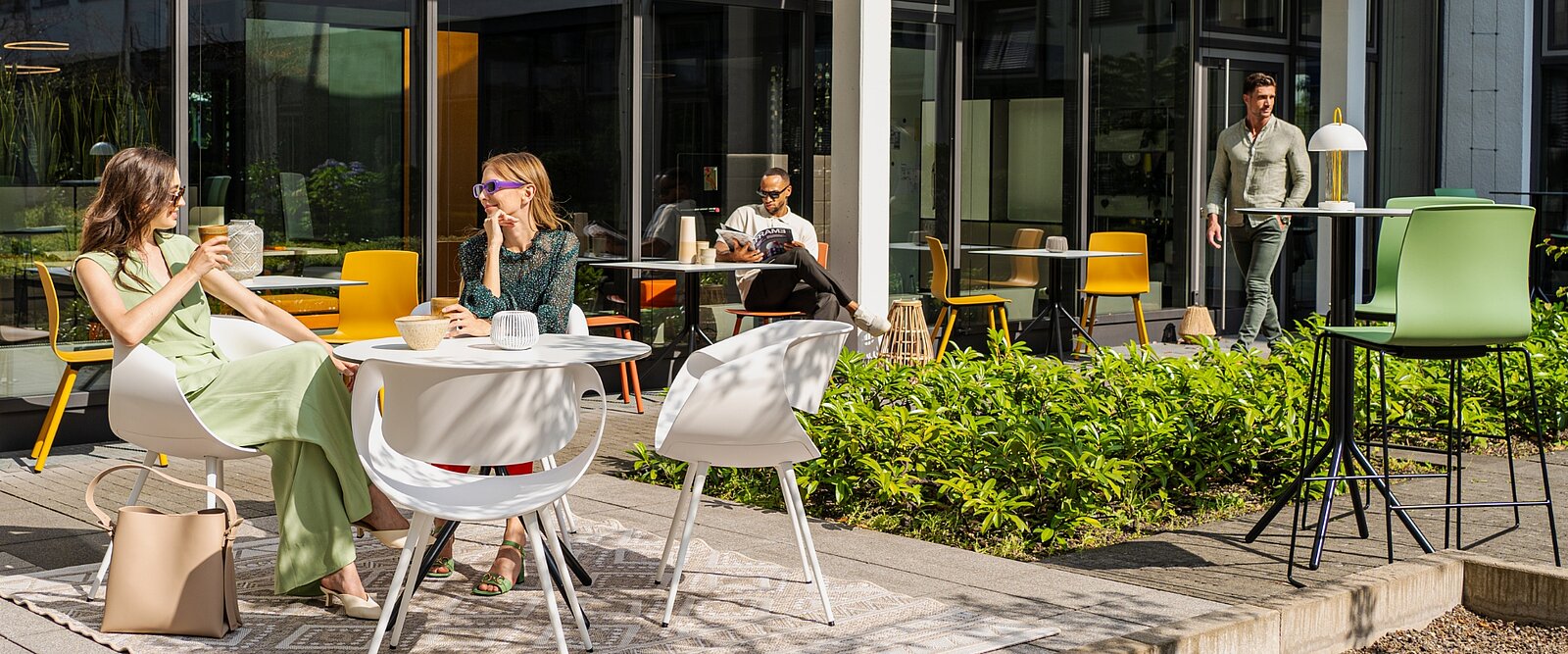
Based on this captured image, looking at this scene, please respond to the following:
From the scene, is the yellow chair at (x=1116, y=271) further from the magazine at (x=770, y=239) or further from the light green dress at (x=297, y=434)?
the light green dress at (x=297, y=434)

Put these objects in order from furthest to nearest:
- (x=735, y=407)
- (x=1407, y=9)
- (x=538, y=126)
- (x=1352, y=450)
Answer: (x=1407, y=9) → (x=538, y=126) → (x=1352, y=450) → (x=735, y=407)

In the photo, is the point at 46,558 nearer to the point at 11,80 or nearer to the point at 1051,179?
the point at 11,80

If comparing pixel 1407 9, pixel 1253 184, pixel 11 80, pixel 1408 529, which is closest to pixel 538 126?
pixel 11 80

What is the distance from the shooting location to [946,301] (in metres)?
10.3

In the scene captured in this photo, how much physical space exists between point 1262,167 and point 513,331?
282 inches

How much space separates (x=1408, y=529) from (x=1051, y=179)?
271 inches

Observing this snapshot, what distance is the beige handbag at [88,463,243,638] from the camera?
399 cm

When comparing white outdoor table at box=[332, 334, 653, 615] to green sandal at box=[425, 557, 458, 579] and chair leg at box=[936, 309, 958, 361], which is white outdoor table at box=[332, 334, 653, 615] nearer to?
green sandal at box=[425, 557, 458, 579]

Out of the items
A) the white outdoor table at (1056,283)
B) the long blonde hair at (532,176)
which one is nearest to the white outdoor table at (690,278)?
the white outdoor table at (1056,283)

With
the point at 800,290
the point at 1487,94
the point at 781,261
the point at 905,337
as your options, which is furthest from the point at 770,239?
the point at 1487,94

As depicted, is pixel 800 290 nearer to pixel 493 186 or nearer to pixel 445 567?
pixel 493 186

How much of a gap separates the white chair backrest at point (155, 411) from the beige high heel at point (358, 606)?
469 mm

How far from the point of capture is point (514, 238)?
504cm

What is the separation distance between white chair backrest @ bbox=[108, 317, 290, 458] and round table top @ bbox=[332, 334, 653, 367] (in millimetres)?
425
